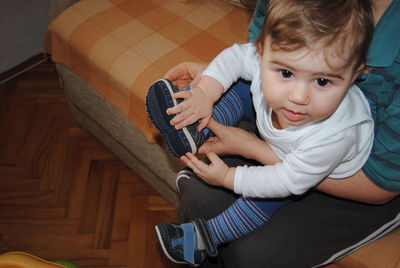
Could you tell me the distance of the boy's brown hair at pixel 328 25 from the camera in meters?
0.67

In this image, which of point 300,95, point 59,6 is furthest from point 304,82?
point 59,6

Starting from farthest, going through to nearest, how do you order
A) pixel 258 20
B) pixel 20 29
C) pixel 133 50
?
pixel 20 29 → pixel 133 50 → pixel 258 20

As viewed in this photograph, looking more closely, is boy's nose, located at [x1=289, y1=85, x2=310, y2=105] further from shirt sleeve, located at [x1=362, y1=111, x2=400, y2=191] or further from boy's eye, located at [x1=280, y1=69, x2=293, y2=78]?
shirt sleeve, located at [x1=362, y1=111, x2=400, y2=191]

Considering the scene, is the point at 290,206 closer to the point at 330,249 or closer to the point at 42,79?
the point at 330,249

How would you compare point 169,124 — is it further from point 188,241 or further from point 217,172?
point 188,241

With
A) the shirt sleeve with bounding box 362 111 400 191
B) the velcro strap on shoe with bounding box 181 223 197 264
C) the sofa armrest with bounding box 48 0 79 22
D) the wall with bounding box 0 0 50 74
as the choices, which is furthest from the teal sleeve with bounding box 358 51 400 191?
the wall with bounding box 0 0 50 74

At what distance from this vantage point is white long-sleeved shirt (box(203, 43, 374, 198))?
2.60ft

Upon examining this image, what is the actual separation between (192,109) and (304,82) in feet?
1.06

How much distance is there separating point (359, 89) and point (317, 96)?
223 millimetres

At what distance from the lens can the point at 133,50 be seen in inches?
53.9

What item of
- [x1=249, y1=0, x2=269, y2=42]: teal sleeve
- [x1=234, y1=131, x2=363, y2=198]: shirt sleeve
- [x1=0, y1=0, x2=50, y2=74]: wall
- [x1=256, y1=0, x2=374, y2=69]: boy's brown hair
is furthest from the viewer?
[x1=0, y1=0, x2=50, y2=74]: wall

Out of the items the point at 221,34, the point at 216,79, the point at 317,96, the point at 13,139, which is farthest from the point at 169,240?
the point at 13,139

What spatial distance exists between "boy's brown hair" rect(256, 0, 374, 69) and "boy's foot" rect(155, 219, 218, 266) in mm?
538

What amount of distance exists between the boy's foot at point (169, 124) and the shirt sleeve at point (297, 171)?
141 millimetres
